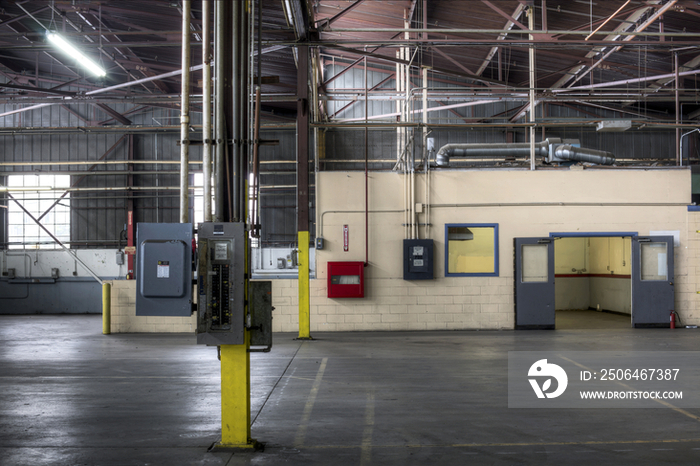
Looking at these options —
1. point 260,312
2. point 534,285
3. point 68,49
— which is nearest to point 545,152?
point 534,285

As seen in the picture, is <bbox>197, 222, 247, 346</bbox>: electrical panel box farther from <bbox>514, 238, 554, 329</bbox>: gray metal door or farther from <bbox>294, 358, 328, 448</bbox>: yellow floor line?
<bbox>514, 238, 554, 329</bbox>: gray metal door

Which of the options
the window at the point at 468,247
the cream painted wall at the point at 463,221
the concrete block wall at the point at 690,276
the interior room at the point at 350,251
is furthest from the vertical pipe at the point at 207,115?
the concrete block wall at the point at 690,276

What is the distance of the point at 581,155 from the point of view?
12469 mm

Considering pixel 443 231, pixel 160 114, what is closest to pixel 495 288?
pixel 443 231

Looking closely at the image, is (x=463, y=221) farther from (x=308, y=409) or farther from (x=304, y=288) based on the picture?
(x=308, y=409)

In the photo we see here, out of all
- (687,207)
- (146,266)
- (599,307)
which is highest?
(687,207)

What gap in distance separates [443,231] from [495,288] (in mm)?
1763

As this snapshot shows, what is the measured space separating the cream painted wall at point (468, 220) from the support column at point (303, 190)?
721mm

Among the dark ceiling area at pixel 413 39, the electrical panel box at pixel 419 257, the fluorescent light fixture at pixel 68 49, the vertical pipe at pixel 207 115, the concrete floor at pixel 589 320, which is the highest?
the dark ceiling area at pixel 413 39

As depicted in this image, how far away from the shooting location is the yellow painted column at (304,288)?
412 inches

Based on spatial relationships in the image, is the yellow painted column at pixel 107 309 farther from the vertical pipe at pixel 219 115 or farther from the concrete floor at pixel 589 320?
the concrete floor at pixel 589 320

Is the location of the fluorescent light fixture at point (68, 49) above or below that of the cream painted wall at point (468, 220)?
above

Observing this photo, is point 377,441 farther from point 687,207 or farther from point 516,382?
point 687,207

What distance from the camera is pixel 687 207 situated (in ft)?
38.0
